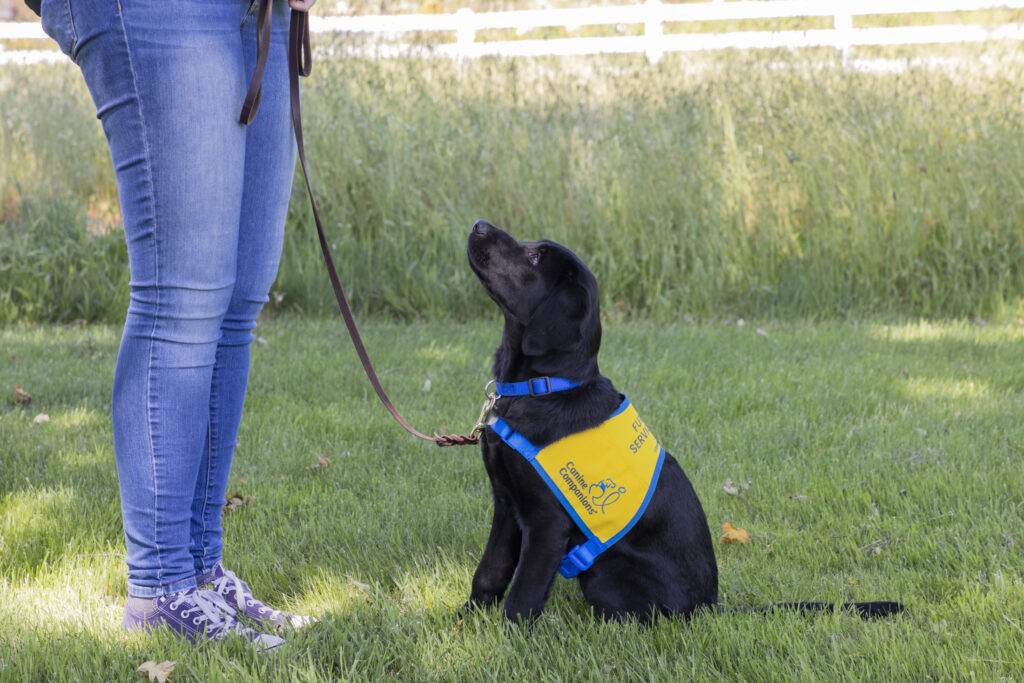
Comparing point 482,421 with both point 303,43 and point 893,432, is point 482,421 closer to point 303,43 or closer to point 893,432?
point 303,43

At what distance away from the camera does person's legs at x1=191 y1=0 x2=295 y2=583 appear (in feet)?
7.14

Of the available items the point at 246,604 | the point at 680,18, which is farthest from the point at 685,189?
the point at 680,18

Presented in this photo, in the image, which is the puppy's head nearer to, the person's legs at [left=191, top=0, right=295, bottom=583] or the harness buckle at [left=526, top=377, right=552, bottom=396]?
the harness buckle at [left=526, top=377, right=552, bottom=396]

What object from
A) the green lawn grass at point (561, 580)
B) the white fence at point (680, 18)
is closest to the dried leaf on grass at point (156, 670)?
the green lawn grass at point (561, 580)

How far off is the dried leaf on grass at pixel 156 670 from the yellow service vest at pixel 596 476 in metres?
0.92

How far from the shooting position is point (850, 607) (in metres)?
2.27

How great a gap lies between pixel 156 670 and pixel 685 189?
5324 millimetres

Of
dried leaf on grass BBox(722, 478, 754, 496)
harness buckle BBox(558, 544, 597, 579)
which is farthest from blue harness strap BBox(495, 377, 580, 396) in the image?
dried leaf on grass BBox(722, 478, 754, 496)

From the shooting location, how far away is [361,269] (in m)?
6.19

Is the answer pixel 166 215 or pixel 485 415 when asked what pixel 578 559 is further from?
pixel 166 215

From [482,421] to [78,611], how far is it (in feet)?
3.74

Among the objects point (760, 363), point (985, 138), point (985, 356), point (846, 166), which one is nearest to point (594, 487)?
point (760, 363)

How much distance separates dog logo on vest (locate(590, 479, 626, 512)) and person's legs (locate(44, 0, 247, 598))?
949 millimetres

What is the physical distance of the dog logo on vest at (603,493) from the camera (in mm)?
2225
